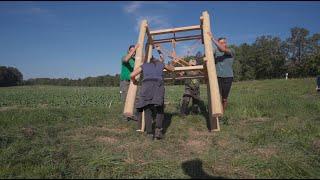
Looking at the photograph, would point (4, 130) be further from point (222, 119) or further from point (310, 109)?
point (310, 109)

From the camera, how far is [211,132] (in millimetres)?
7797

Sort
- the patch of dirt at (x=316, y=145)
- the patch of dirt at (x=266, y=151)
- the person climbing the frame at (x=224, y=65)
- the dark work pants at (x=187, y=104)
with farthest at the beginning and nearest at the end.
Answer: the dark work pants at (x=187, y=104), the person climbing the frame at (x=224, y=65), the patch of dirt at (x=316, y=145), the patch of dirt at (x=266, y=151)

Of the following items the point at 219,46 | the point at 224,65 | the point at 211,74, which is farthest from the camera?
the point at 224,65

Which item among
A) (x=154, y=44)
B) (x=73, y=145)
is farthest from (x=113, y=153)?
(x=154, y=44)

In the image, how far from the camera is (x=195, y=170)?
4984 millimetres

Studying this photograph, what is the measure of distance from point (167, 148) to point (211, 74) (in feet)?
6.30

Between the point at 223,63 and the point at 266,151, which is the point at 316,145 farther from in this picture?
the point at 223,63

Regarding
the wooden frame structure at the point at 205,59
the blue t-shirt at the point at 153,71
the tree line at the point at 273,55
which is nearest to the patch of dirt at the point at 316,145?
the wooden frame structure at the point at 205,59

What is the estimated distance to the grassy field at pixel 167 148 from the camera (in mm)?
4969

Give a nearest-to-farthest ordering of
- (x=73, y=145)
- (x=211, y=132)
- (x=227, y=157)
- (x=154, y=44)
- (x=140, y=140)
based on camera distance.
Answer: (x=227, y=157)
(x=73, y=145)
(x=140, y=140)
(x=211, y=132)
(x=154, y=44)

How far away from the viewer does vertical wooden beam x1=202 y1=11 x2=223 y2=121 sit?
22.2 ft

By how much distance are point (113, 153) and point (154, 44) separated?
3.90 meters

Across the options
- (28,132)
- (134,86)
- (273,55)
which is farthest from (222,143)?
(273,55)

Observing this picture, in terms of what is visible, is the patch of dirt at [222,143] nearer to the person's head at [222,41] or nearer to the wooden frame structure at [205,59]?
the wooden frame structure at [205,59]
